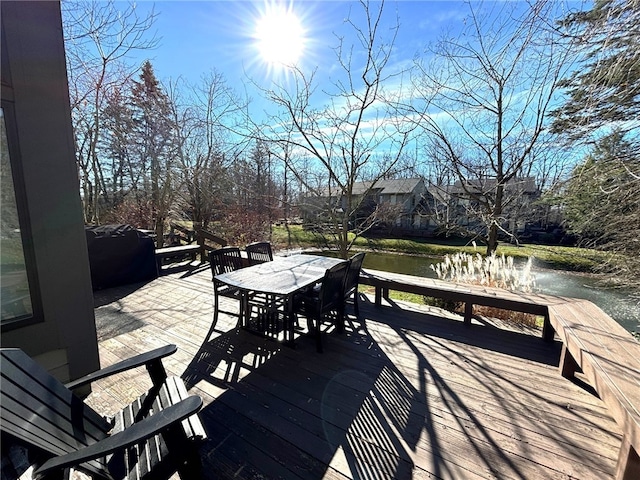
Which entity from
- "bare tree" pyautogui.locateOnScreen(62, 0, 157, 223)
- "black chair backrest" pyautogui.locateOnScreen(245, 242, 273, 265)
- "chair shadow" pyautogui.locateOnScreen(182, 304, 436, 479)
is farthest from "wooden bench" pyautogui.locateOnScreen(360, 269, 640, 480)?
"bare tree" pyautogui.locateOnScreen(62, 0, 157, 223)

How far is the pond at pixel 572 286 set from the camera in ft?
21.5

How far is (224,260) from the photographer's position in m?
3.78

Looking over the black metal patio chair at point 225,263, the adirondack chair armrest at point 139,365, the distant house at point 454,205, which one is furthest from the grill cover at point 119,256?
the adirondack chair armrest at point 139,365

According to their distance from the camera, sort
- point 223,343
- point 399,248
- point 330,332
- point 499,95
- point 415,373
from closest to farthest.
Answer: point 415,373 → point 223,343 → point 330,332 → point 499,95 → point 399,248

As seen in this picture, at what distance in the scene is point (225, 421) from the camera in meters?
1.99

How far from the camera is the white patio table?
2.82m

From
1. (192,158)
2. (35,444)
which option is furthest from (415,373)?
(192,158)

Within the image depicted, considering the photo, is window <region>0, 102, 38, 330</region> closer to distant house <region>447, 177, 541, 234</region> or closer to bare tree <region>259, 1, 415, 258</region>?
bare tree <region>259, 1, 415, 258</region>

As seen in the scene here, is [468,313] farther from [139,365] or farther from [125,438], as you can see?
[125,438]

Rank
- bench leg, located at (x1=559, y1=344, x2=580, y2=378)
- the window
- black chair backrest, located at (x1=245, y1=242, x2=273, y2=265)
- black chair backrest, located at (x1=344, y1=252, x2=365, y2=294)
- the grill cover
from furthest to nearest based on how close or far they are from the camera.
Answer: the grill cover < black chair backrest, located at (x1=245, y1=242, x2=273, y2=265) < black chair backrest, located at (x1=344, y1=252, x2=365, y2=294) < bench leg, located at (x1=559, y1=344, x2=580, y2=378) < the window

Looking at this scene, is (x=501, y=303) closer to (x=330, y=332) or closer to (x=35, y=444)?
(x=330, y=332)

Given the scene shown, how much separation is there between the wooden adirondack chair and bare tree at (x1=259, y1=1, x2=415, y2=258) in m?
4.07

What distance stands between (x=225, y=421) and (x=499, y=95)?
241 inches

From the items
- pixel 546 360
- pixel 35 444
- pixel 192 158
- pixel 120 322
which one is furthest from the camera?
pixel 192 158
